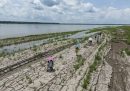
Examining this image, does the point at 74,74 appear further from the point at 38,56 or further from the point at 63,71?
the point at 38,56

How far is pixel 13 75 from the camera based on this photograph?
13898mm

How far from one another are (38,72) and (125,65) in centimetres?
905

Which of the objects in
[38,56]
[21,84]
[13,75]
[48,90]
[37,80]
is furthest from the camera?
[38,56]

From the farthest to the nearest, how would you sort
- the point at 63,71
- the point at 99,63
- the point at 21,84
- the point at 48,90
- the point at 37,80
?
the point at 99,63 → the point at 63,71 → the point at 37,80 → the point at 21,84 → the point at 48,90

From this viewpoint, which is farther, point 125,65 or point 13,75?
point 125,65

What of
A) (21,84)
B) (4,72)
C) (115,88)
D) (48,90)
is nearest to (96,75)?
(115,88)

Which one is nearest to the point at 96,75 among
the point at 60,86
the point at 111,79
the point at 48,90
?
the point at 111,79

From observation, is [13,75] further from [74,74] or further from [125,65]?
[125,65]

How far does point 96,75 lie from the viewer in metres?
14.5

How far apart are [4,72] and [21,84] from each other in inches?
128

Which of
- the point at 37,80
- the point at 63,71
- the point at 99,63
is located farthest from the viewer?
the point at 99,63

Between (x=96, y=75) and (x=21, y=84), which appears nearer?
(x=21, y=84)

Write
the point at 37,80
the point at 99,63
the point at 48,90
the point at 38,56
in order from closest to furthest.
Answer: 1. the point at 48,90
2. the point at 37,80
3. the point at 99,63
4. the point at 38,56

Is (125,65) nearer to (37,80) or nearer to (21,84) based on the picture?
(37,80)
